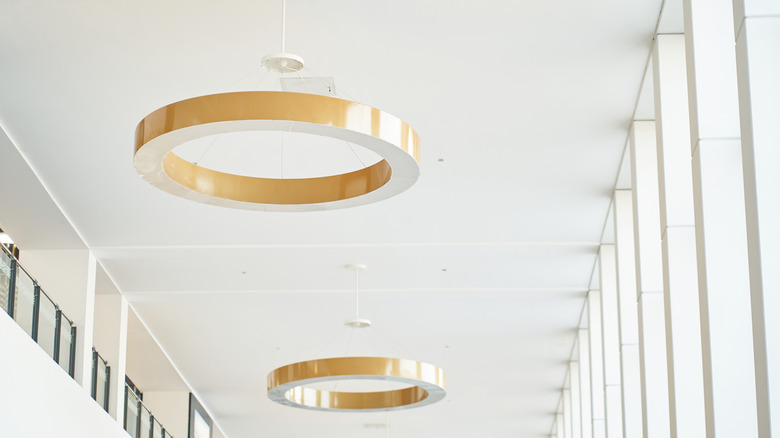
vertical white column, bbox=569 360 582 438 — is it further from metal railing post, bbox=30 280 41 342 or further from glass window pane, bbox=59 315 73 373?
metal railing post, bbox=30 280 41 342

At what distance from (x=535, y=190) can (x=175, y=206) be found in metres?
7.51

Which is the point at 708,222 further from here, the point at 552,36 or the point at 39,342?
the point at 39,342

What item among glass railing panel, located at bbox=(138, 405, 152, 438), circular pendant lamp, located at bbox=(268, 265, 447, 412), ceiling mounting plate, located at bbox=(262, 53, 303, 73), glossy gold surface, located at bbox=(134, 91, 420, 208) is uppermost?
ceiling mounting plate, located at bbox=(262, 53, 303, 73)

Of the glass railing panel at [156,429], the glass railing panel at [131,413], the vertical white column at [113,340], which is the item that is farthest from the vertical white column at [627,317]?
the glass railing panel at [156,429]

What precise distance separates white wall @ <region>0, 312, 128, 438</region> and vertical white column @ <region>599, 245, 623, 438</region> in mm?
11077

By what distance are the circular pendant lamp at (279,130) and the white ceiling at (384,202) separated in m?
2.13

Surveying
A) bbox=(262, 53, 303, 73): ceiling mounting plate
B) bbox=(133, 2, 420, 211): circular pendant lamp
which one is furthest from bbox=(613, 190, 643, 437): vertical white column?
bbox=(262, 53, 303, 73): ceiling mounting plate

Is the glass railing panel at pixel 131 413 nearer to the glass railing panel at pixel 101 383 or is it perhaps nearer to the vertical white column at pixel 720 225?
the glass railing panel at pixel 101 383

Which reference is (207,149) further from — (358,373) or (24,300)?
(358,373)

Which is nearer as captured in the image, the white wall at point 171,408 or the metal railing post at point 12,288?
the metal railing post at point 12,288

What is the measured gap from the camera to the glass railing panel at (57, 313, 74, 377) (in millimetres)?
23000

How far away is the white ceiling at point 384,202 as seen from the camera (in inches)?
616

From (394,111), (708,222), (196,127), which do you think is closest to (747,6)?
(708,222)

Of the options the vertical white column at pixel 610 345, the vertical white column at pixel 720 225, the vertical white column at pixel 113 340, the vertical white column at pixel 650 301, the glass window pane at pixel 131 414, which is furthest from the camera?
the glass window pane at pixel 131 414
